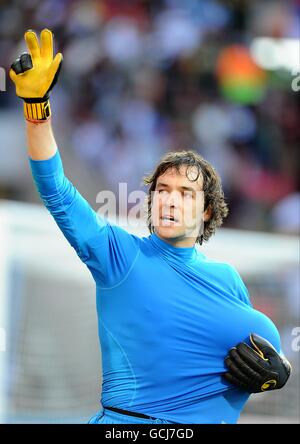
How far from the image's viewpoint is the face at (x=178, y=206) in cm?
286

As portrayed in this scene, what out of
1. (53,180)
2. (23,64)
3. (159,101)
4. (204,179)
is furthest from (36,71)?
(159,101)

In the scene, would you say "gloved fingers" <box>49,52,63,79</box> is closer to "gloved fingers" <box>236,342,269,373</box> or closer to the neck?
the neck

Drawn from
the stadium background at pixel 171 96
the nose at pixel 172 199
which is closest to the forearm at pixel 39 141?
the nose at pixel 172 199

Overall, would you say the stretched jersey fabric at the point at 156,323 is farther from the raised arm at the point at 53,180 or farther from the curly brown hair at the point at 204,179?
the curly brown hair at the point at 204,179

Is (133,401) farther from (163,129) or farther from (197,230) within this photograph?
(163,129)

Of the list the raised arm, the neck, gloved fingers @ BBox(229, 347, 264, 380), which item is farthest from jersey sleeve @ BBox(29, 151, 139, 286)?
gloved fingers @ BBox(229, 347, 264, 380)

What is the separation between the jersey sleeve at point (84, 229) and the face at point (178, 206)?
122 mm

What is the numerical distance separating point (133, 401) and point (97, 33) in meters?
5.98

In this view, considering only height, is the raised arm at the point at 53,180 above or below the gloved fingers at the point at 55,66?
below

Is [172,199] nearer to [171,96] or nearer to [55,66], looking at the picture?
[55,66]

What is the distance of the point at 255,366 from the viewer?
2830mm

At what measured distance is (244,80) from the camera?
815 cm

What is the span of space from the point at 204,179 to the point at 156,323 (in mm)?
549
